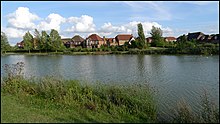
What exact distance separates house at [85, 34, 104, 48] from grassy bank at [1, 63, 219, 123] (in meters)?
94.0

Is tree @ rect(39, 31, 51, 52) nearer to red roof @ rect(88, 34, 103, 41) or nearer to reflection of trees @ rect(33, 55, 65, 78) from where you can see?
red roof @ rect(88, 34, 103, 41)

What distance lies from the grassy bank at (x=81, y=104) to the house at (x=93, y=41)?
309ft

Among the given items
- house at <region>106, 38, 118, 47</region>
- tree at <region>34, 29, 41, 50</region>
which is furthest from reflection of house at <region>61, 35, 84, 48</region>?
tree at <region>34, 29, 41, 50</region>

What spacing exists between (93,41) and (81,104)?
98980 millimetres

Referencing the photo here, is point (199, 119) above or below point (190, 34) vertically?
below

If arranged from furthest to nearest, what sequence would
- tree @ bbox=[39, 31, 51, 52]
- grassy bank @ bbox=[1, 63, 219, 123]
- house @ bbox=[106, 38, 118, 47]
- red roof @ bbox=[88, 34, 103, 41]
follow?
house @ bbox=[106, 38, 118, 47] → red roof @ bbox=[88, 34, 103, 41] → tree @ bbox=[39, 31, 51, 52] → grassy bank @ bbox=[1, 63, 219, 123]

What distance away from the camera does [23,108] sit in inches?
364

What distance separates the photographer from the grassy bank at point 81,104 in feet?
27.9

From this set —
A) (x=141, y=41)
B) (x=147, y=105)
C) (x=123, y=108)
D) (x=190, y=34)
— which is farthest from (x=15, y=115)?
(x=190, y=34)

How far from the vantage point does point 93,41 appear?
357 feet

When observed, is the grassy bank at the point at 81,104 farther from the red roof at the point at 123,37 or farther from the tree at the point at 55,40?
the red roof at the point at 123,37

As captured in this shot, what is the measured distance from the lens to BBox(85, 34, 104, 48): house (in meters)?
108

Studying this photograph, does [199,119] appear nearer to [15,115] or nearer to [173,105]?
[173,105]

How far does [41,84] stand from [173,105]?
6833 mm
